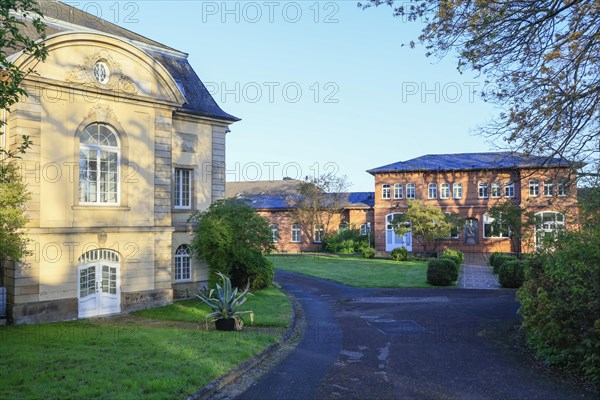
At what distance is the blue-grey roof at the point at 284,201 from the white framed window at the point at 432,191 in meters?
6.20

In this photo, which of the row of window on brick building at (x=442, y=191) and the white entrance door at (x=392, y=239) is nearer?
the row of window on brick building at (x=442, y=191)

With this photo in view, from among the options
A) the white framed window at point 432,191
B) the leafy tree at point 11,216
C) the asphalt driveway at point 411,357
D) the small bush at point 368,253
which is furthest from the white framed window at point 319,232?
the leafy tree at point 11,216

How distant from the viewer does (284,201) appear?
52.5m

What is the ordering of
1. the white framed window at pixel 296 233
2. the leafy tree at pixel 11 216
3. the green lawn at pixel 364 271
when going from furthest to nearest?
1. the white framed window at pixel 296 233
2. the green lawn at pixel 364 271
3. the leafy tree at pixel 11 216

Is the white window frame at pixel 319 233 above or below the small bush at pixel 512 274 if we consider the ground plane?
above

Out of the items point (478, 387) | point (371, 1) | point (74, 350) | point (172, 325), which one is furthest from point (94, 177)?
point (478, 387)

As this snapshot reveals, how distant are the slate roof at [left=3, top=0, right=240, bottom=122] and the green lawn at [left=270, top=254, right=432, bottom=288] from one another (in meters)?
11.2

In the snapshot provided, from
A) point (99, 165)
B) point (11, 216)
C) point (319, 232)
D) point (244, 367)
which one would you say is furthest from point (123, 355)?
point (319, 232)

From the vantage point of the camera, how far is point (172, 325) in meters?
14.3

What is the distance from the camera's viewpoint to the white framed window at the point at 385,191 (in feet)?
147

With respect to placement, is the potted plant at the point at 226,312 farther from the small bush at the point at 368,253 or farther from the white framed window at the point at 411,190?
the white framed window at the point at 411,190

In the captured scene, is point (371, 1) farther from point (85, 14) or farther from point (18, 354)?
point (85, 14)

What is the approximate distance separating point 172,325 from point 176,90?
8869 millimetres

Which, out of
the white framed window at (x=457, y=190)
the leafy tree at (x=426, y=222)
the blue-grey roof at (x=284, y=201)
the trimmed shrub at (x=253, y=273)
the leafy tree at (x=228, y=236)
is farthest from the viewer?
the blue-grey roof at (x=284, y=201)
